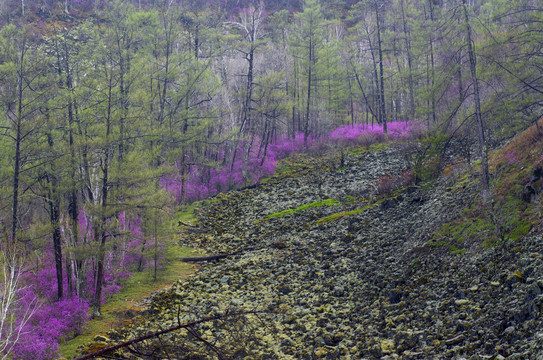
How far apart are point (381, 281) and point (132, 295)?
324 inches

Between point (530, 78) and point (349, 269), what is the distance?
30.9 feet

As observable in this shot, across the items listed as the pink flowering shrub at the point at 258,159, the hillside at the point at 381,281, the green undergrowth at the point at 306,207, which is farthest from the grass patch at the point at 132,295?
the pink flowering shrub at the point at 258,159

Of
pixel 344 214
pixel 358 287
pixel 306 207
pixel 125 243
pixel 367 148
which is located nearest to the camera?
pixel 358 287

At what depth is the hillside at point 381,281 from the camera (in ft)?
20.0

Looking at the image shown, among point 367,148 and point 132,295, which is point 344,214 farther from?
point 367,148

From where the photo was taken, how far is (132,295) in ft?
43.3

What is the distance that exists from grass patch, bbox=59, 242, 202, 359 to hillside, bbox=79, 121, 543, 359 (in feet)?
2.23

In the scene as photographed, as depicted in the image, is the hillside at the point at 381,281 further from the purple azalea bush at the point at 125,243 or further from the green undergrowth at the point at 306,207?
the purple azalea bush at the point at 125,243

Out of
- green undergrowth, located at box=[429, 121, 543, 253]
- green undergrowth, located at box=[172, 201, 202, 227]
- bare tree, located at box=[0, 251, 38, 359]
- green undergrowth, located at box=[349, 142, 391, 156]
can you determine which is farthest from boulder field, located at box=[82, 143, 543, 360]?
green undergrowth, located at box=[349, 142, 391, 156]

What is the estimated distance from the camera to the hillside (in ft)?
20.0

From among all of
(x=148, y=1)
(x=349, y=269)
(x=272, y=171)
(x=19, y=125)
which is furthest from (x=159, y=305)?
(x=148, y=1)

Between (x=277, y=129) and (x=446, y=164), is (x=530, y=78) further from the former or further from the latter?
(x=277, y=129)

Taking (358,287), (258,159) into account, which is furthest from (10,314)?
(258,159)

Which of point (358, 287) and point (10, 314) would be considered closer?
point (10, 314)
